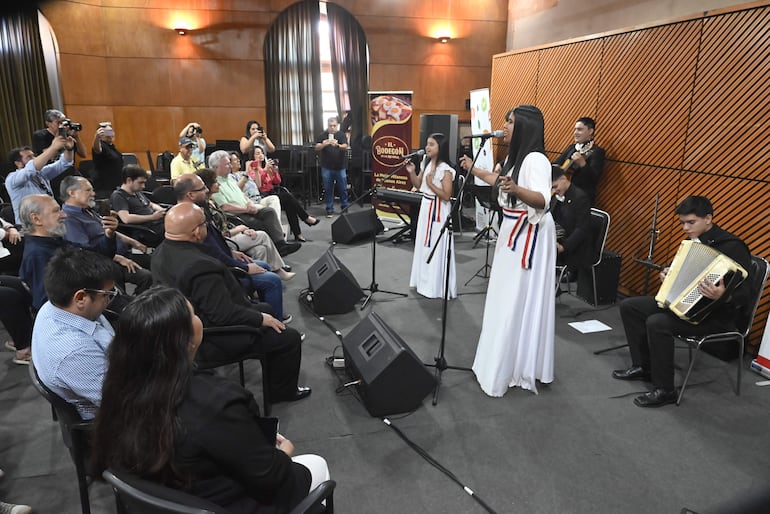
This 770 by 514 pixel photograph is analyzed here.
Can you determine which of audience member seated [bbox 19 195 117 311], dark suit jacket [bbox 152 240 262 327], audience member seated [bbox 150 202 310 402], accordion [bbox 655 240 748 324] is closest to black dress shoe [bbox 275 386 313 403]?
audience member seated [bbox 150 202 310 402]

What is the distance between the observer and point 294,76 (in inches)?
408

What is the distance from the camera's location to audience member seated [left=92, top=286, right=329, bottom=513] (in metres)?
1.30

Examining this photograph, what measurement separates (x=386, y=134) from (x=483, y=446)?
617cm

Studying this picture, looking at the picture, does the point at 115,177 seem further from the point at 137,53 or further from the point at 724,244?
the point at 724,244

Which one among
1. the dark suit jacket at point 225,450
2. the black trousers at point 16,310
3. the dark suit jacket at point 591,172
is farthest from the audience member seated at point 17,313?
the dark suit jacket at point 591,172

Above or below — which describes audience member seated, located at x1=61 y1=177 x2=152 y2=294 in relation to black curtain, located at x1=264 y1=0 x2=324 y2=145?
below

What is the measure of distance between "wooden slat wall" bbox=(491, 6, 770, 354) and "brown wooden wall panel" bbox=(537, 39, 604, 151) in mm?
12

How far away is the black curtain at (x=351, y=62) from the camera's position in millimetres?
10242

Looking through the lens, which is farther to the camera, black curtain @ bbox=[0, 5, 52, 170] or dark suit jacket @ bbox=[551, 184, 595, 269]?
black curtain @ bbox=[0, 5, 52, 170]

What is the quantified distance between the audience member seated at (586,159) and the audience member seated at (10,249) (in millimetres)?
5145

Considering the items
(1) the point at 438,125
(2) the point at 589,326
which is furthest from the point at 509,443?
(1) the point at 438,125

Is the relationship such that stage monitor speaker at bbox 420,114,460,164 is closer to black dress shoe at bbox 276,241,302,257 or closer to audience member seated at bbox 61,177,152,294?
black dress shoe at bbox 276,241,302,257

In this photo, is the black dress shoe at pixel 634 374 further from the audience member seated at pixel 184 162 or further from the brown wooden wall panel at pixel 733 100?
the audience member seated at pixel 184 162

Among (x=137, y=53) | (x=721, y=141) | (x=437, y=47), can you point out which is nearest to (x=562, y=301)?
(x=721, y=141)
